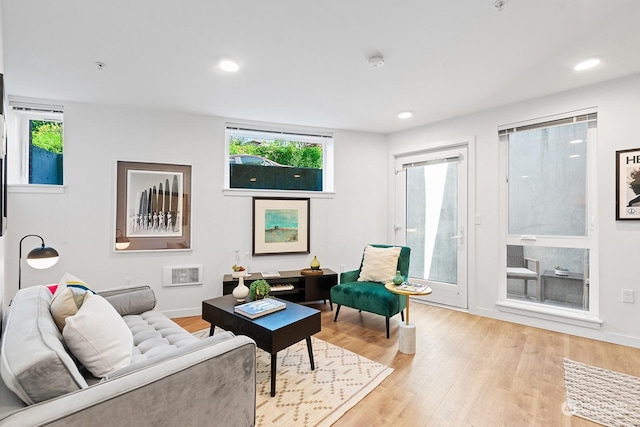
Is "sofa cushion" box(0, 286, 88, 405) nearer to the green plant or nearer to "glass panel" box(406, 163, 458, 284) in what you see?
the green plant

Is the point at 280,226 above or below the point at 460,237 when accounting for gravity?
above

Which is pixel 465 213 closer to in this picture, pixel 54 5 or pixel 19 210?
pixel 54 5

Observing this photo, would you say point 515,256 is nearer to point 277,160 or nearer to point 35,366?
point 277,160

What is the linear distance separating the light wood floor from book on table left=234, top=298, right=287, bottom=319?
0.80m

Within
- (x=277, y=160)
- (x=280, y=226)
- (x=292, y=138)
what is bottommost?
(x=280, y=226)

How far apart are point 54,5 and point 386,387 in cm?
323

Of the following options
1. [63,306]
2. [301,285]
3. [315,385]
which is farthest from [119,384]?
[301,285]

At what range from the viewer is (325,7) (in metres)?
1.79

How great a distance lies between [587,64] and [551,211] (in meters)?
1.45

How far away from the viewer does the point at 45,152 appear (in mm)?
3281

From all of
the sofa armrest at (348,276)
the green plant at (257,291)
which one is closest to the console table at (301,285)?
the sofa armrest at (348,276)

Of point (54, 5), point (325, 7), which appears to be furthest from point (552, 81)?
point (54, 5)

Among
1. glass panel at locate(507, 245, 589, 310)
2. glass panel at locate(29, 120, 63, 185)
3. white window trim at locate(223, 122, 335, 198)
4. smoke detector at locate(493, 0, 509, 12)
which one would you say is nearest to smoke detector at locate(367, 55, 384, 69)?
smoke detector at locate(493, 0, 509, 12)

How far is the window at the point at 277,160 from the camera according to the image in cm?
401
